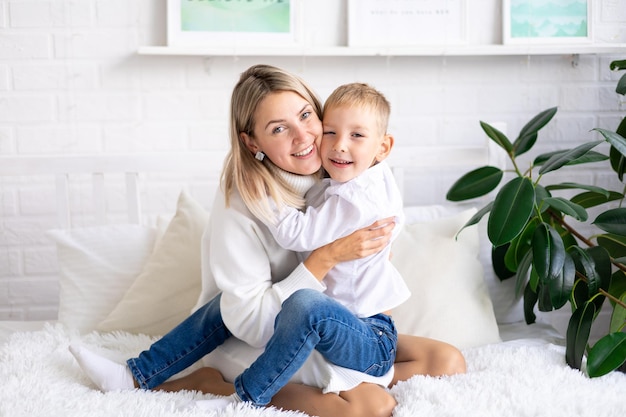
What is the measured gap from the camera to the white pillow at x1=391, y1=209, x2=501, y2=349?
184 centimetres

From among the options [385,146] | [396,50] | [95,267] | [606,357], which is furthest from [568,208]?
[95,267]

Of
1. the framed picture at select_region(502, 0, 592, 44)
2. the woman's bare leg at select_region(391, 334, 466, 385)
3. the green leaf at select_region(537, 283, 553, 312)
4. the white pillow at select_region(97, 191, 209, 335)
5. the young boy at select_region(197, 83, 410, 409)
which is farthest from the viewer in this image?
the framed picture at select_region(502, 0, 592, 44)

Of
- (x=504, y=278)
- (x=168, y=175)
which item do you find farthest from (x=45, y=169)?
(x=504, y=278)

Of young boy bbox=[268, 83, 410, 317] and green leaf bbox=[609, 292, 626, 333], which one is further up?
young boy bbox=[268, 83, 410, 317]

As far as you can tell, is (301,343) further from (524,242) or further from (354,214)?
(524,242)

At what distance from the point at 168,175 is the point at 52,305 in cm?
56

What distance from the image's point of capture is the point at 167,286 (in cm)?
193

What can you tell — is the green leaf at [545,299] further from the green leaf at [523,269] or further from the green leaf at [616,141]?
the green leaf at [616,141]

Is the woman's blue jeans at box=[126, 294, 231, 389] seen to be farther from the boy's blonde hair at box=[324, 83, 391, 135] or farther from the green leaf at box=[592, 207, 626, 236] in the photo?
the green leaf at box=[592, 207, 626, 236]

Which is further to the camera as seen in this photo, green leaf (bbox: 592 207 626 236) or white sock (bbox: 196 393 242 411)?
green leaf (bbox: 592 207 626 236)

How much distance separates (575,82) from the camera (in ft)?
7.97

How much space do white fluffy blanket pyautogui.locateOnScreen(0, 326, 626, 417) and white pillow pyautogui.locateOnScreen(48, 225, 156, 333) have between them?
9.2 inches

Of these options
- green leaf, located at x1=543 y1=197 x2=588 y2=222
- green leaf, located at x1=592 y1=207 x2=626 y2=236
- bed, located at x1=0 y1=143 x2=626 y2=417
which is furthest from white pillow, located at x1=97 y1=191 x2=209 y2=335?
green leaf, located at x1=592 y1=207 x2=626 y2=236

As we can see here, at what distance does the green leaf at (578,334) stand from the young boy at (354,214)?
1.32 feet
